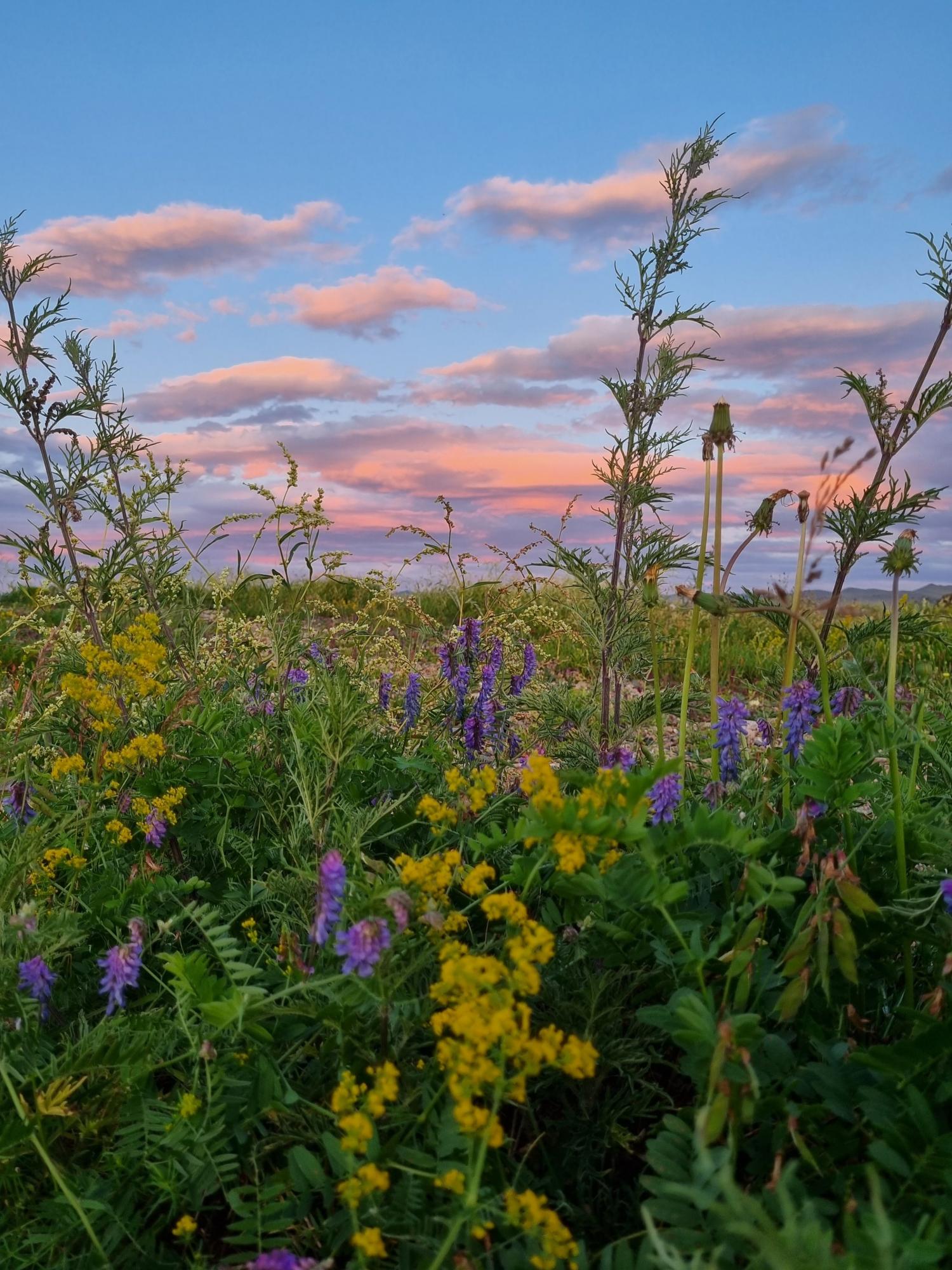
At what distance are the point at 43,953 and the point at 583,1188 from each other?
1183 millimetres

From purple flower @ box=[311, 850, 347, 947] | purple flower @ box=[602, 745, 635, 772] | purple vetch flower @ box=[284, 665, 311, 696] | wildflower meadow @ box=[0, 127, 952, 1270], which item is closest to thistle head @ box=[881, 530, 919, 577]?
wildflower meadow @ box=[0, 127, 952, 1270]

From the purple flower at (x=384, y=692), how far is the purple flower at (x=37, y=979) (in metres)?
1.78

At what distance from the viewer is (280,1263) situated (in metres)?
1.27

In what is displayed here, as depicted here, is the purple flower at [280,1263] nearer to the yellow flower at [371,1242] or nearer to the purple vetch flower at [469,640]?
the yellow flower at [371,1242]

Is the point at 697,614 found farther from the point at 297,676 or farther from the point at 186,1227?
the point at 297,676

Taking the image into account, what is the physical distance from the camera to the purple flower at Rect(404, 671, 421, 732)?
3398 mm

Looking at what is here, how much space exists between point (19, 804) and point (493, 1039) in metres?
2.27

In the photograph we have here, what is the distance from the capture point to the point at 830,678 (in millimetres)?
3475

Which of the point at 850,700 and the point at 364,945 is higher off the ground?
the point at 850,700

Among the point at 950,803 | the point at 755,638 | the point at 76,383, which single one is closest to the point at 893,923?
the point at 950,803

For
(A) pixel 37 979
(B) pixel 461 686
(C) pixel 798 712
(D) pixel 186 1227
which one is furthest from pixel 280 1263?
(B) pixel 461 686

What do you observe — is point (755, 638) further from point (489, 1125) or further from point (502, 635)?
point (489, 1125)

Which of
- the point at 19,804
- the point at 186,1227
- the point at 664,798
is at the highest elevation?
the point at 664,798

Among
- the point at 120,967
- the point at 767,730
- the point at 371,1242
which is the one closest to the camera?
the point at 371,1242
